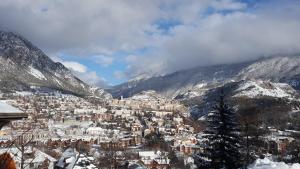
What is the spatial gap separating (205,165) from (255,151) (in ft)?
42.1

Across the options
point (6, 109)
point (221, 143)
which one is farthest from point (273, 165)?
point (6, 109)

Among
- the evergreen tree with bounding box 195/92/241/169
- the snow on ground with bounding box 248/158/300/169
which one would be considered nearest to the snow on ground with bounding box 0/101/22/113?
the snow on ground with bounding box 248/158/300/169

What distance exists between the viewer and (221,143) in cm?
1994

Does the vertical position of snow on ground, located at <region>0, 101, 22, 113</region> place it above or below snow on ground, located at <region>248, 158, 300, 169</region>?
above

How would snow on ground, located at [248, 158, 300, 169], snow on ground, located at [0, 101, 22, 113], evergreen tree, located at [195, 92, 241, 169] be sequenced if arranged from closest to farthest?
snow on ground, located at [0, 101, 22, 113]
snow on ground, located at [248, 158, 300, 169]
evergreen tree, located at [195, 92, 241, 169]

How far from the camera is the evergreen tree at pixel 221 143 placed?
1983 centimetres

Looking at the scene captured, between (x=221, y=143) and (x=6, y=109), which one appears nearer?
(x=6, y=109)

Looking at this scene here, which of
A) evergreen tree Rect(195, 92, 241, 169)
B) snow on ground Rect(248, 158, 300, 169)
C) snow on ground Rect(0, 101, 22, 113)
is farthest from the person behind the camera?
evergreen tree Rect(195, 92, 241, 169)

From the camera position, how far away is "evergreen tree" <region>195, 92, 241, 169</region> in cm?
1983

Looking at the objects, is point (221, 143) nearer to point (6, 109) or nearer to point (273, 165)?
point (273, 165)

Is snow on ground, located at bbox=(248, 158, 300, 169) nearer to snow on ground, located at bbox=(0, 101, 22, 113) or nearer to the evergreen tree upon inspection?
the evergreen tree

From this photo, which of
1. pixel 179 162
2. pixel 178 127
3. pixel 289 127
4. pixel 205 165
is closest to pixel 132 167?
pixel 179 162

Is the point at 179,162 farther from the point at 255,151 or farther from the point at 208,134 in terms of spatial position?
the point at 208,134

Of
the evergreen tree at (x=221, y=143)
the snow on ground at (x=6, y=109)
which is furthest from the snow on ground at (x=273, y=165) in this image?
the snow on ground at (x=6, y=109)
